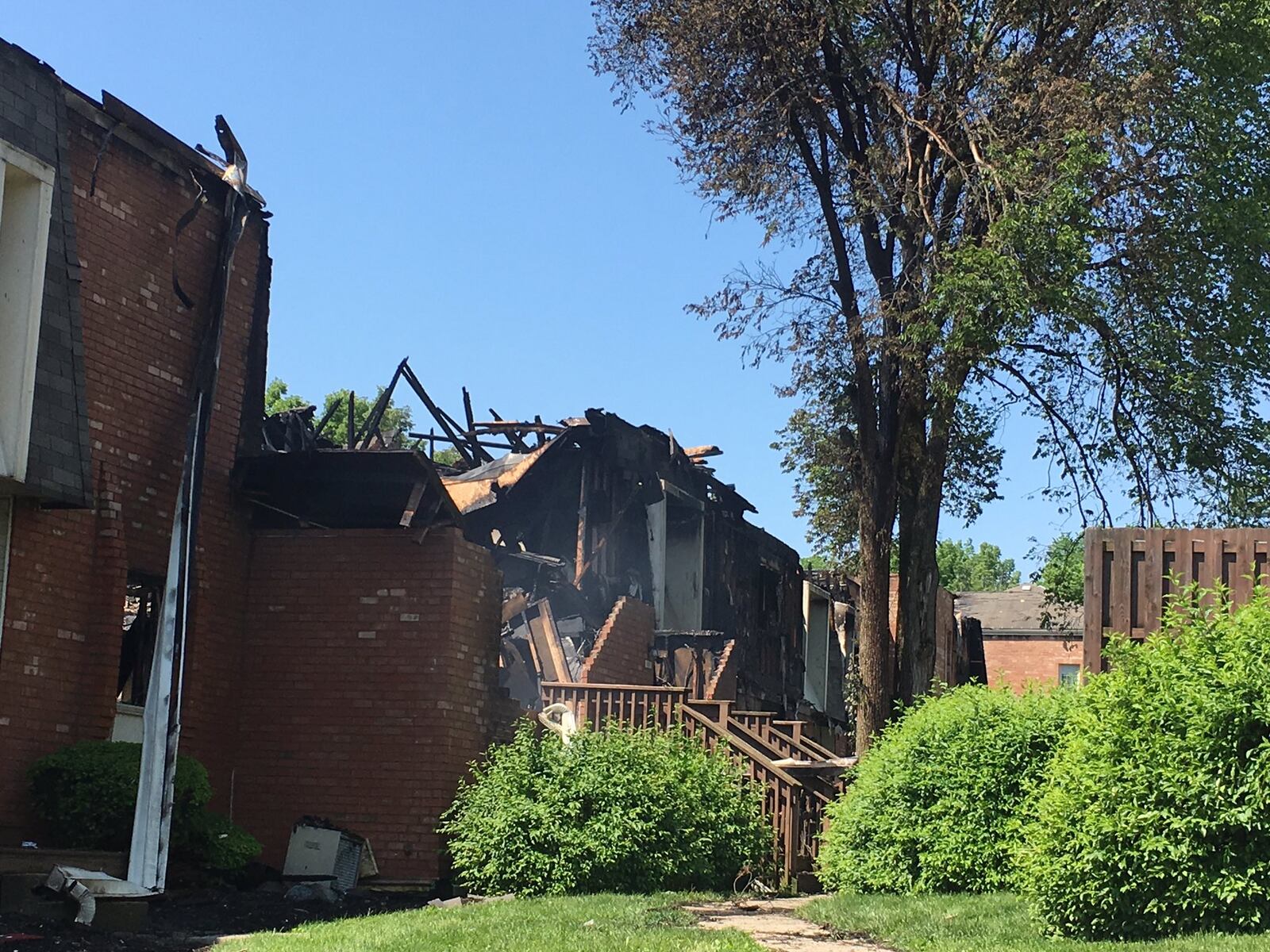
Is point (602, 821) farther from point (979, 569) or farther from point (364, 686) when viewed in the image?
point (979, 569)

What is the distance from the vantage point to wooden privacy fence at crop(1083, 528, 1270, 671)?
12.5 metres

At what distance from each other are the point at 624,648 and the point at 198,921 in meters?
9.14

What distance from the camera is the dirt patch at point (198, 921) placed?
998cm

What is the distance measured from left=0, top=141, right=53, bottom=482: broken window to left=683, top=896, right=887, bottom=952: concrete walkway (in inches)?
252

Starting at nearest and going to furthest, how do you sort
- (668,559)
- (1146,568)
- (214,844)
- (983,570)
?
1. (1146,568)
2. (214,844)
3. (668,559)
4. (983,570)

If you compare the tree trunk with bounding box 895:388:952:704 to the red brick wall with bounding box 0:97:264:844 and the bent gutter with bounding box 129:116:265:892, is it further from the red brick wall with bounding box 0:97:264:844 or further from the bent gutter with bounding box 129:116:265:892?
the bent gutter with bounding box 129:116:265:892

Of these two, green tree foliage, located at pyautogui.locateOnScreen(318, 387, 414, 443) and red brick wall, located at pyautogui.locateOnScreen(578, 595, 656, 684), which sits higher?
green tree foliage, located at pyautogui.locateOnScreen(318, 387, 414, 443)

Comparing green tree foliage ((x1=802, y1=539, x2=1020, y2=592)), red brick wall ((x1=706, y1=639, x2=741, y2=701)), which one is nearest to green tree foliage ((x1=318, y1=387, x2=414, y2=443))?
red brick wall ((x1=706, y1=639, x2=741, y2=701))

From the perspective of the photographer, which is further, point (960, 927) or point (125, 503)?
point (125, 503)

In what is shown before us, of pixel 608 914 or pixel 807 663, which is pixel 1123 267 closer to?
pixel 608 914

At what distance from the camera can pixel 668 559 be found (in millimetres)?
25219

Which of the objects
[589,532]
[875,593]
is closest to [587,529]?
[589,532]

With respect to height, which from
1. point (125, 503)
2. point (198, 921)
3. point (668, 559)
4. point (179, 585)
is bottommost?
point (198, 921)

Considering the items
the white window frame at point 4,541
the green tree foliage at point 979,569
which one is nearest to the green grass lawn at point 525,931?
the white window frame at point 4,541
